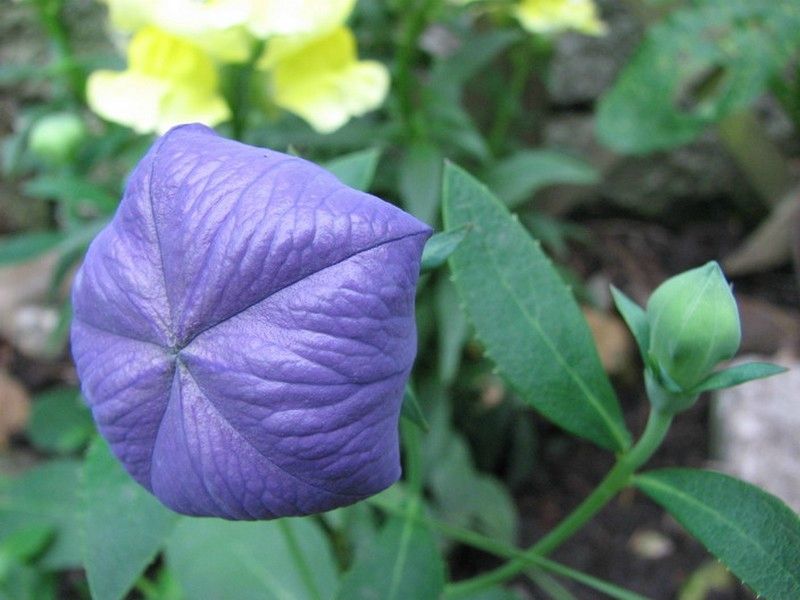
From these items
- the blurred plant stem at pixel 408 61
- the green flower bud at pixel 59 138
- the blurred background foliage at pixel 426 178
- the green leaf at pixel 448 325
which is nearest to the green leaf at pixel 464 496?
the blurred background foliage at pixel 426 178

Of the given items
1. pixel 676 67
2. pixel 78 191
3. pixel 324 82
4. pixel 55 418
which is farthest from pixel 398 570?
pixel 676 67

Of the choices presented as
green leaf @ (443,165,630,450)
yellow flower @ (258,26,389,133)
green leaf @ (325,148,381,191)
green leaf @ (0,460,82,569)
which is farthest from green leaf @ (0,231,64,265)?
green leaf @ (443,165,630,450)

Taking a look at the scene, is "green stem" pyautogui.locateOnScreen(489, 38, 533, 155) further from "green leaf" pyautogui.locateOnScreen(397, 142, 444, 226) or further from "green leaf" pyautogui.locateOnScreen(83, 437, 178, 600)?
"green leaf" pyautogui.locateOnScreen(83, 437, 178, 600)

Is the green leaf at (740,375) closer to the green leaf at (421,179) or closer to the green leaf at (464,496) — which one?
the green leaf at (421,179)

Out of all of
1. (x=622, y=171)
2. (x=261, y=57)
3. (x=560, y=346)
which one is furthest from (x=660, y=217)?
(x=560, y=346)

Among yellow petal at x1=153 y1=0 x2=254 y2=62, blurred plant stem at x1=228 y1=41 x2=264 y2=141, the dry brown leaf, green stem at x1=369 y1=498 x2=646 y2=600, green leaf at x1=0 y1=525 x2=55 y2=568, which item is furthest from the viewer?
the dry brown leaf
